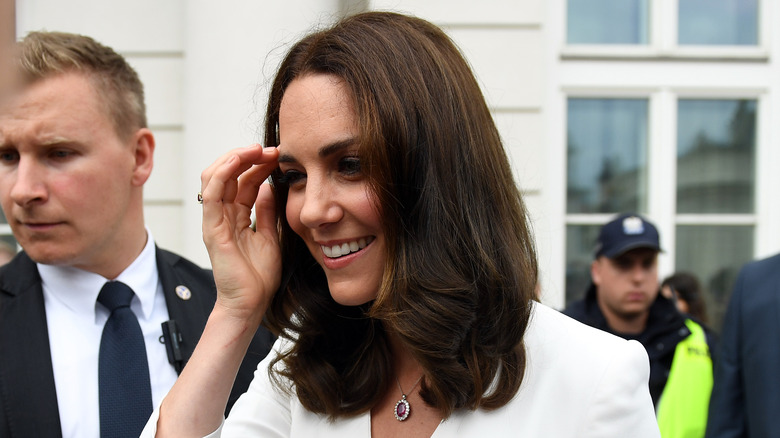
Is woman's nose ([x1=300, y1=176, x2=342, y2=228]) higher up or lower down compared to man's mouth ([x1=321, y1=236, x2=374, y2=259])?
higher up

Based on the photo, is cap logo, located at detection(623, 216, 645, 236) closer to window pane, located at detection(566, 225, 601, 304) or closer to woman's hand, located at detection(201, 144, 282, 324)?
window pane, located at detection(566, 225, 601, 304)

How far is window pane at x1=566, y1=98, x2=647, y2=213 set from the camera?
18.7 feet

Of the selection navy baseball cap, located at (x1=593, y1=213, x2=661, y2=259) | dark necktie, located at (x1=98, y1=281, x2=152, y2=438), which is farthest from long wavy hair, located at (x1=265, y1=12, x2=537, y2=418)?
navy baseball cap, located at (x1=593, y1=213, x2=661, y2=259)

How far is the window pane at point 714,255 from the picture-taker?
18.9 ft

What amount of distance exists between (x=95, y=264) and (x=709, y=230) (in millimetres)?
4661

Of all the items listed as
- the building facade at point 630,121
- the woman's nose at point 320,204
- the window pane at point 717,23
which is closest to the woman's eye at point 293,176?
the woman's nose at point 320,204

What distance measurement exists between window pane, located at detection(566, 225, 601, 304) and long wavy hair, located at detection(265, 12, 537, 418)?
394 cm

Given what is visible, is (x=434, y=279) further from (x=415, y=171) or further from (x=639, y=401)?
(x=639, y=401)

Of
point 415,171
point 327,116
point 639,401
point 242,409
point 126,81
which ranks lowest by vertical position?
point 242,409

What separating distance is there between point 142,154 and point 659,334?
2.71 metres

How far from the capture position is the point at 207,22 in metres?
4.98

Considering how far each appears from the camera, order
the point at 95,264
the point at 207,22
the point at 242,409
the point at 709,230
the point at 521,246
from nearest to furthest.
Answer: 1. the point at 521,246
2. the point at 242,409
3. the point at 95,264
4. the point at 207,22
5. the point at 709,230

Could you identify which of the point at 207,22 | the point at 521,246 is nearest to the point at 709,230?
the point at 207,22

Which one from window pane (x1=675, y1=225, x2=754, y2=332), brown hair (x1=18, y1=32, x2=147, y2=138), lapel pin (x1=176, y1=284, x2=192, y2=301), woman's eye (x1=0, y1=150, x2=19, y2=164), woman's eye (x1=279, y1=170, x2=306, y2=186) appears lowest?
window pane (x1=675, y1=225, x2=754, y2=332)
